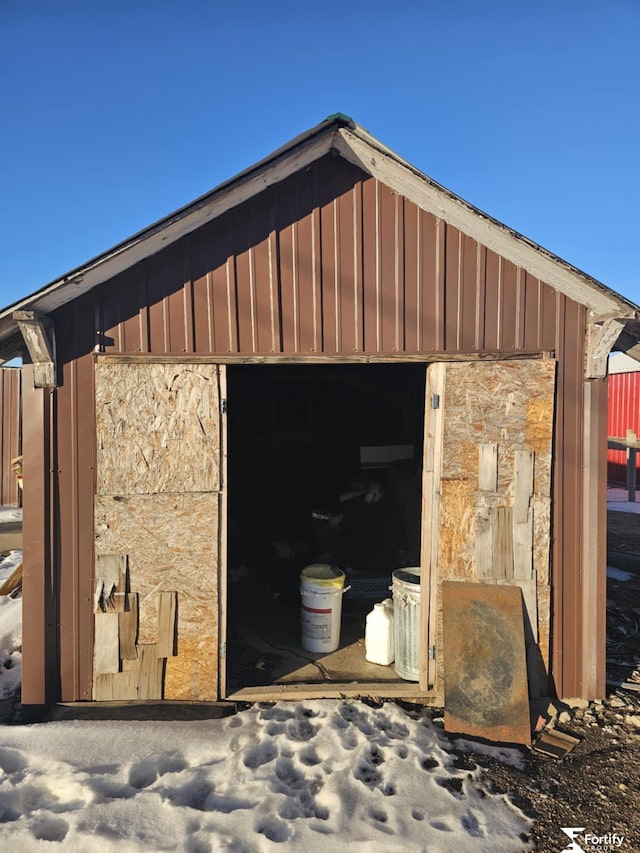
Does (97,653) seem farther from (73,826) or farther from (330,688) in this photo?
(330,688)

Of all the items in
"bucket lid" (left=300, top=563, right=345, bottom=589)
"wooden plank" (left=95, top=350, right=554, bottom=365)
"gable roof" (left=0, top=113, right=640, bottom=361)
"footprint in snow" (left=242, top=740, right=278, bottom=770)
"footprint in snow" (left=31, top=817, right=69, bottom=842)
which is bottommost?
"footprint in snow" (left=242, top=740, right=278, bottom=770)

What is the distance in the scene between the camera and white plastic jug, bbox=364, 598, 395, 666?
203 inches

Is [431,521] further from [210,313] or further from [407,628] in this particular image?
[210,313]

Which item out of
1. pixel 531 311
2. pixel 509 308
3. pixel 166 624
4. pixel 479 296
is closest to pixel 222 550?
pixel 166 624

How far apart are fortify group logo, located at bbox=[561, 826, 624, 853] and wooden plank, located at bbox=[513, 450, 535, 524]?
2112mm

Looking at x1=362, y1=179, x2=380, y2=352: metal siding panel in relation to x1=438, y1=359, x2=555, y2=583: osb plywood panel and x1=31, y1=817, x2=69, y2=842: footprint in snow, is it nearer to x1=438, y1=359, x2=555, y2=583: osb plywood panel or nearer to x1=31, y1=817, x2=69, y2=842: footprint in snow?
x1=438, y1=359, x2=555, y2=583: osb plywood panel

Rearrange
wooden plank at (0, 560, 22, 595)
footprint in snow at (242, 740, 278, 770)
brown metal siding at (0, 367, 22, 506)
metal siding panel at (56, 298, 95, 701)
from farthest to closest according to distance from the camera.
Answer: brown metal siding at (0, 367, 22, 506), wooden plank at (0, 560, 22, 595), metal siding panel at (56, 298, 95, 701), footprint in snow at (242, 740, 278, 770)

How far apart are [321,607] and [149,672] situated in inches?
70.4

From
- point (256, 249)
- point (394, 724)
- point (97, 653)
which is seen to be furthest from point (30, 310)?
point (394, 724)

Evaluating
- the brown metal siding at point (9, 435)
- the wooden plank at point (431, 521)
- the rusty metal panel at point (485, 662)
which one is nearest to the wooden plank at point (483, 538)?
the rusty metal panel at point (485, 662)

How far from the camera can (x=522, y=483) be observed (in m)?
4.49

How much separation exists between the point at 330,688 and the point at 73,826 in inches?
87.3

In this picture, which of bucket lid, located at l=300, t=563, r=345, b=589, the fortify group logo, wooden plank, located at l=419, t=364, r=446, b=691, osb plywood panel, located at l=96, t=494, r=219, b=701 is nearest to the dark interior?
bucket lid, located at l=300, t=563, r=345, b=589

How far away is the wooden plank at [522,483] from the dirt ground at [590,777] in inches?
65.9
